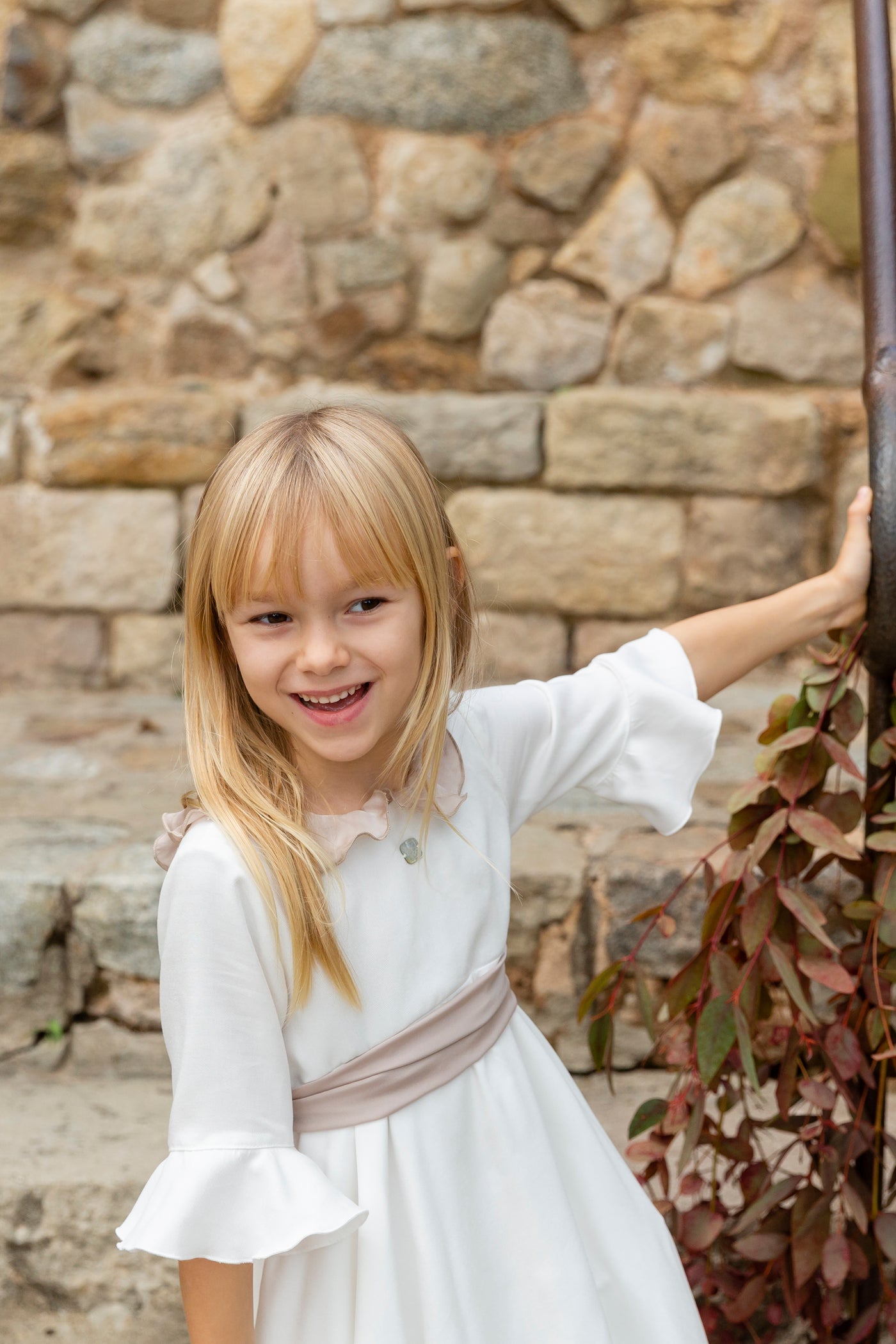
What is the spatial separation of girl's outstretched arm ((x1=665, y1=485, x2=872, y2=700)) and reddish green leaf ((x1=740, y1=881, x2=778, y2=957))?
0.23m

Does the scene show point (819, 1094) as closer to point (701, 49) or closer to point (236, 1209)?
point (236, 1209)

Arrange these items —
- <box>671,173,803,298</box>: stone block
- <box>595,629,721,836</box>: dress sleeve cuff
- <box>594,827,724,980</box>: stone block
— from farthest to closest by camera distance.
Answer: <box>671,173,803,298</box>: stone block, <box>594,827,724,980</box>: stone block, <box>595,629,721,836</box>: dress sleeve cuff

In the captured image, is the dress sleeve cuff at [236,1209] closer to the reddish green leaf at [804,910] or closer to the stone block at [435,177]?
the reddish green leaf at [804,910]

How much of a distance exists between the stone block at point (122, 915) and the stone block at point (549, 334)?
160 cm

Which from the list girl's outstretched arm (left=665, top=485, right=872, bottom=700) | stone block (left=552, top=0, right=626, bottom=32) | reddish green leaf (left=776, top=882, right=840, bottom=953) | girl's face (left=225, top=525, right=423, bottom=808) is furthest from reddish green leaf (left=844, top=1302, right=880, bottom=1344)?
stone block (left=552, top=0, right=626, bottom=32)

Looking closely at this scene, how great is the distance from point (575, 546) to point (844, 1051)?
1.72 meters

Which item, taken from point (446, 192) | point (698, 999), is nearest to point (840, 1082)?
→ point (698, 999)

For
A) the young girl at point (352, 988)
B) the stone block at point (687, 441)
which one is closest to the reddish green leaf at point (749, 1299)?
the young girl at point (352, 988)

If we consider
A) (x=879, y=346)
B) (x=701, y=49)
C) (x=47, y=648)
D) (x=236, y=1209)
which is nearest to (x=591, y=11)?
(x=701, y=49)

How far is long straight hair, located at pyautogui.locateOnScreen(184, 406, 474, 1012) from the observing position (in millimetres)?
971

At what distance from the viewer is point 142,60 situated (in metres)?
2.85

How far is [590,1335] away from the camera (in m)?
1.01

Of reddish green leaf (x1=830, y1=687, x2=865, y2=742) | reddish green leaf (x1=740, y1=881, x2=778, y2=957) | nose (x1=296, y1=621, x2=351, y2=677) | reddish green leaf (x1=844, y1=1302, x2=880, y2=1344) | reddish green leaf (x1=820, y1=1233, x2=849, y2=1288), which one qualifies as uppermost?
nose (x1=296, y1=621, x2=351, y2=677)

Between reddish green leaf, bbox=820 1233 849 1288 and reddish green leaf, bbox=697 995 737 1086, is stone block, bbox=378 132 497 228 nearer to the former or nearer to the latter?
reddish green leaf, bbox=697 995 737 1086
